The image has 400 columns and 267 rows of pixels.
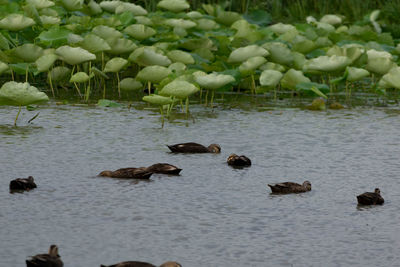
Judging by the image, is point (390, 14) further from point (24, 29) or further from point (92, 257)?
point (92, 257)

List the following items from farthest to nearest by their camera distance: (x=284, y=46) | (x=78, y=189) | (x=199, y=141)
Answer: (x=284, y=46) → (x=199, y=141) → (x=78, y=189)

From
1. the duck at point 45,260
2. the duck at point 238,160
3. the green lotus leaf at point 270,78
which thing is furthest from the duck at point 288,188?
the green lotus leaf at point 270,78

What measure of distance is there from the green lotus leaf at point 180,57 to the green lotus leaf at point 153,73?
816 mm

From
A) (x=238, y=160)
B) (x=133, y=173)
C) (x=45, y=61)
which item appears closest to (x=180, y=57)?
(x=45, y=61)

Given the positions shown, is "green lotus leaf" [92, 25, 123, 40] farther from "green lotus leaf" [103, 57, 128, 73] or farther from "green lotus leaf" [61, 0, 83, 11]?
"green lotus leaf" [61, 0, 83, 11]

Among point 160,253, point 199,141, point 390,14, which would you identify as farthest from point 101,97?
point 390,14

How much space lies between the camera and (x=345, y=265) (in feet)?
11.0

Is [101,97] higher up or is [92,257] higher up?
[101,97]

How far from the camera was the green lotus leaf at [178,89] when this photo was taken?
Answer: 6641mm

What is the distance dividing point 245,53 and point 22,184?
4043 millimetres

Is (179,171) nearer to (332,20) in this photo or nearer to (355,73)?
(355,73)

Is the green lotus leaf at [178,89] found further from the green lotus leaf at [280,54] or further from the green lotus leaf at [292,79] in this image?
the green lotus leaf at [280,54]

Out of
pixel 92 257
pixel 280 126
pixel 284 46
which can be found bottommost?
pixel 92 257

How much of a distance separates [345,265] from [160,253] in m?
0.73
